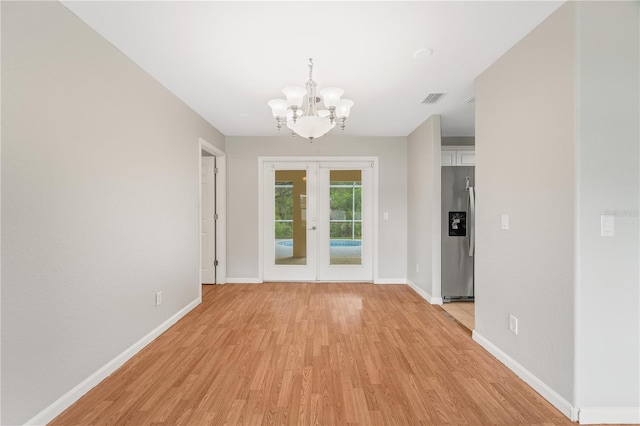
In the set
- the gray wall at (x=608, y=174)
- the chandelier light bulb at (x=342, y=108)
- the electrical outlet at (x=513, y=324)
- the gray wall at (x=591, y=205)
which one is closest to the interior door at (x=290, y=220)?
the chandelier light bulb at (x=342, y=108)

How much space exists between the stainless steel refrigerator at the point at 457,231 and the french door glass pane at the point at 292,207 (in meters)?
2.21

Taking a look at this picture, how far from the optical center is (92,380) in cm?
197

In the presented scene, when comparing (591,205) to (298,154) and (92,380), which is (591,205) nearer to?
(92,380)

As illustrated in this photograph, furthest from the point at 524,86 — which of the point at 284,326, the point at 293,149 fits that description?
the point at 293,149

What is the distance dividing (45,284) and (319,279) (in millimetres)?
3693

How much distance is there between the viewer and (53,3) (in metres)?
1.69

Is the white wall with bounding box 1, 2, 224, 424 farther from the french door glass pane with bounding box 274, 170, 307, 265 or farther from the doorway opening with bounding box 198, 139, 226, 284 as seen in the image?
the french door glass pane with bounding box 274, 170, 307, 265

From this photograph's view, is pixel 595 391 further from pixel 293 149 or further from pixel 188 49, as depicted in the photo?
pixel 293 149

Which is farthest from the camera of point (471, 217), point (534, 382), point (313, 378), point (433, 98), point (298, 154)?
point (298, 154)

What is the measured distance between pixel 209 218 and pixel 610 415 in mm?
4781

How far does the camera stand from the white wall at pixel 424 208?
3.81 meters

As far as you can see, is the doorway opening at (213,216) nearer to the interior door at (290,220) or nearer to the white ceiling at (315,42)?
the interior door at (290,220)

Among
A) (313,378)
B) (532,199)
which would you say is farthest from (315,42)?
(313,378)

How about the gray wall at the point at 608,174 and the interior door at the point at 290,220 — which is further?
the interior door at the point at 290,220
